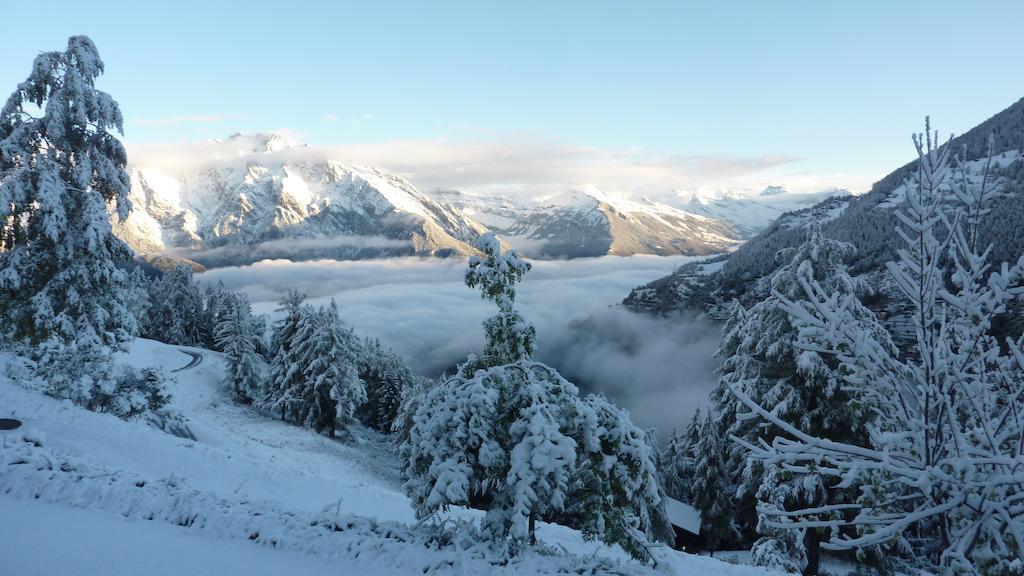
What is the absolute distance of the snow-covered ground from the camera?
7988 mm

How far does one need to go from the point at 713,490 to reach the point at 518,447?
22.6m

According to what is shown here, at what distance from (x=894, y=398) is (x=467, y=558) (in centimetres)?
633

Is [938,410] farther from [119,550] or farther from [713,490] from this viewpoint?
[713,490]

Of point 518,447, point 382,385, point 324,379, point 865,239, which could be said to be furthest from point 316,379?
point 865,239

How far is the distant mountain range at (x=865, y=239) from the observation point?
3206 inches

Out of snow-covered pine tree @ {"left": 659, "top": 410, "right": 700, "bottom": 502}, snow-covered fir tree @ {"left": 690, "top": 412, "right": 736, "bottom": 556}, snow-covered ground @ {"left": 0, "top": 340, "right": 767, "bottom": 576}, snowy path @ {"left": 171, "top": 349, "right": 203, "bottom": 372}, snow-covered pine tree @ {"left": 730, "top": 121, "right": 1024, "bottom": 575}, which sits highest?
snow-covered pine tree @ {"left": 730, "top": 121, "right": 1024, "bottom": 575}

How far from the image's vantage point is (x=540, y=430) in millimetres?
7445

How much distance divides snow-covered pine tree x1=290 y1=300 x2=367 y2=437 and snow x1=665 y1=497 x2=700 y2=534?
22.4 m

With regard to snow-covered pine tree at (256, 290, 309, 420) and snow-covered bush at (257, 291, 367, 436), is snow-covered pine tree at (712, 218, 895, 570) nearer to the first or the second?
snow-covered bush at (257, 291, 367, 436)

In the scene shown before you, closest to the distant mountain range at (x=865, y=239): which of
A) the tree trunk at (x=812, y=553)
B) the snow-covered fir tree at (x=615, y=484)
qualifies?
the tree trunk at (x=812, y=553)

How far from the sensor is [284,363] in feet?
132

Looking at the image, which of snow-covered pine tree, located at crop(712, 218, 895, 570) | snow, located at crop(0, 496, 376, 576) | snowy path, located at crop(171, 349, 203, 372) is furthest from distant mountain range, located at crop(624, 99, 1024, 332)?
snow, located at crop(0, 496, 376, 576)

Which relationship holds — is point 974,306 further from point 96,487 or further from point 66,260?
point 66,260

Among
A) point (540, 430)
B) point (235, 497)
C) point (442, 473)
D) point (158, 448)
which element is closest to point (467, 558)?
point (442, 473)
